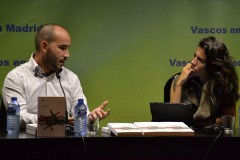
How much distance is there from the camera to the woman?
129 inches

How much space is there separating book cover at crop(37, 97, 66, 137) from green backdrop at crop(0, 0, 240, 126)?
155 centimetres

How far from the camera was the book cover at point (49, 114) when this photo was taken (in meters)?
2.26

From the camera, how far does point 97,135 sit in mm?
2350

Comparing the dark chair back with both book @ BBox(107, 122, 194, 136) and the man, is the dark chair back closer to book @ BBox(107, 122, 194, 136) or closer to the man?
the man

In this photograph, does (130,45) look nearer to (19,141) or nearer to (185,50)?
(185,50)

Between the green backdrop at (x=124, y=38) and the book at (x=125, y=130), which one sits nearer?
the book at (x=125, y=130)

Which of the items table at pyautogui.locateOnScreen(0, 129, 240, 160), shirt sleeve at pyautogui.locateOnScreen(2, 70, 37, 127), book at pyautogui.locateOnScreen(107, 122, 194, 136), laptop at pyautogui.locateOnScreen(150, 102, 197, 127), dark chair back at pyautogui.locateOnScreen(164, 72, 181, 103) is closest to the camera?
table at pyautogui.locateOnScreen(0, 129, 240, 160)

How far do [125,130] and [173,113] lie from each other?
574 millimetres

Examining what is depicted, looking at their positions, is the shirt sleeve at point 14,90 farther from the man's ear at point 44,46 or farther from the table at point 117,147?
the table at point 117,147

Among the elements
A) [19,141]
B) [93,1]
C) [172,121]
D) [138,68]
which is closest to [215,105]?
[172,121]

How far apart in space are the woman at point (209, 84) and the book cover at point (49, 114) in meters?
1.33

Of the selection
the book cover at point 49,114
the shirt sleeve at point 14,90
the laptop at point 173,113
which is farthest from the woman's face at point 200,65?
the book cover at point 49,114

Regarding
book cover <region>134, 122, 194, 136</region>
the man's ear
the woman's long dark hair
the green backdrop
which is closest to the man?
the man's ear

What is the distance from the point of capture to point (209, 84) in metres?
3.42
